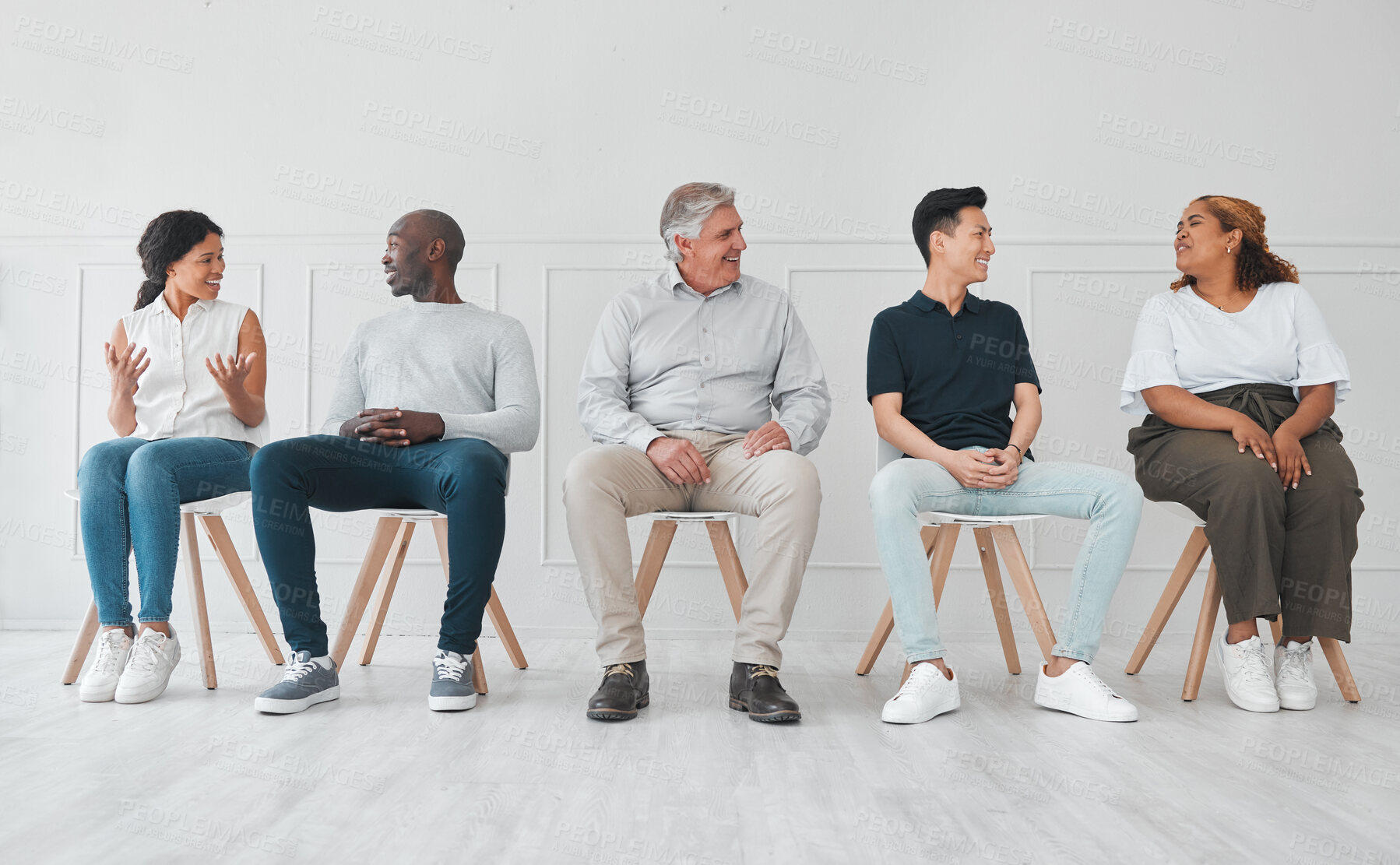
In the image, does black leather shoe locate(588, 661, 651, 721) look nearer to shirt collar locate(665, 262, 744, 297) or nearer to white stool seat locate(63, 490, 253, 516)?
shirt collar locate(665, 262, 744, 297)

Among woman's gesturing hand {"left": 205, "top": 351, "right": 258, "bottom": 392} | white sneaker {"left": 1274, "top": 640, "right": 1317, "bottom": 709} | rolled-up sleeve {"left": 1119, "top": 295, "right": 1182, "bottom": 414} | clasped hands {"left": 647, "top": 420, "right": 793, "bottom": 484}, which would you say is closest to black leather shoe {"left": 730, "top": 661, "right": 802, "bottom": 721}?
clasped hands {"left": 647, "top": 420, "right": 793, "bottom": 484}

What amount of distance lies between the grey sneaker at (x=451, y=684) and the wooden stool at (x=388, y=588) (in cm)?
7

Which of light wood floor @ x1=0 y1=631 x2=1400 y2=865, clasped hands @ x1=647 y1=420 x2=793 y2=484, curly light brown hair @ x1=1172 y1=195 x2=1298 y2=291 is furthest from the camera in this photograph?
curly light brown hair @ x1=1172 y1=195 x2=1298 y2=291

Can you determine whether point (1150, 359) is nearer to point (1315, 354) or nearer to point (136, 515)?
point (1315, 354)

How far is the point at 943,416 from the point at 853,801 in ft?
3.69

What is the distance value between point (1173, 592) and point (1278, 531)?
1.05 ft

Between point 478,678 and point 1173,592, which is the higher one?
point 1173,592

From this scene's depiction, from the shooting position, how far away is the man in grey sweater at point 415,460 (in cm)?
211

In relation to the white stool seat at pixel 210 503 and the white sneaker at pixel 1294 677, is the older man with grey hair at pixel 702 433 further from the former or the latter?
the white sneaker at pixel 1294 677

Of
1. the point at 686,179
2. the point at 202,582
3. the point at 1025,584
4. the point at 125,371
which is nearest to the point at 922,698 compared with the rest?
the point at 1025,584

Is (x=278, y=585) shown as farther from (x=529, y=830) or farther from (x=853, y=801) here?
(x=853, y=801)

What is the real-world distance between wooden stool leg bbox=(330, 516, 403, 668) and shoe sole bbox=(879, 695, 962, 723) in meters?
1.23

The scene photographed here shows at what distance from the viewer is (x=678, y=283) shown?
8.02 feet

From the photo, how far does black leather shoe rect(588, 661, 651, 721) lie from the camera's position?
6.48ft
